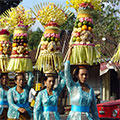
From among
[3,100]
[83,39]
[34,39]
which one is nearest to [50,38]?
[83,39]

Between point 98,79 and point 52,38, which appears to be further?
point 98,79

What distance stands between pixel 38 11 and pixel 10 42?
1035mm

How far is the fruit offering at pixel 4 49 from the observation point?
7.58 meters

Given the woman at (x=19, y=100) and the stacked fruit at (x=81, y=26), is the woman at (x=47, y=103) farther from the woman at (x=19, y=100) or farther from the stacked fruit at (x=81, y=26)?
the stacked fruit at (x=81, y=26)

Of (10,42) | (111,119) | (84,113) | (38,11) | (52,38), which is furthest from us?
(111,119)

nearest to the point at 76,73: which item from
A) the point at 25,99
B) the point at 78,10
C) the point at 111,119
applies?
the point at 78,10

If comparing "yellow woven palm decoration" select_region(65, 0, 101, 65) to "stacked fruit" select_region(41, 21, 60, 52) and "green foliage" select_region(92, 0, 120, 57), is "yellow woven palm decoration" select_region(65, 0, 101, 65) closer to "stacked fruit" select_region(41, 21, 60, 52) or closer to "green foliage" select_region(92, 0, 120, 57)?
"stacked fruit" select_region(41, 21, 60, 52)

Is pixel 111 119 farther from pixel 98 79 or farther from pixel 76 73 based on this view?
pixel 98 79

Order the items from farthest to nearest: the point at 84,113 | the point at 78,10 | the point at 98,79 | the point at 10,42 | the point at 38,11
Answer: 1. the point at 98,79
2. the point at 10,42
3. the point at 38,11
4. the point at 78,10
5. the point at 84,113

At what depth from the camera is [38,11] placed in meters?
7.19

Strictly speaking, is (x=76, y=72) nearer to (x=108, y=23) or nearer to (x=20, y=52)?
(x=20, y=52)

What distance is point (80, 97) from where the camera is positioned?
17.8 ft

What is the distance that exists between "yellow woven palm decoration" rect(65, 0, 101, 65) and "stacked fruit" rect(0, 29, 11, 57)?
6.90ft

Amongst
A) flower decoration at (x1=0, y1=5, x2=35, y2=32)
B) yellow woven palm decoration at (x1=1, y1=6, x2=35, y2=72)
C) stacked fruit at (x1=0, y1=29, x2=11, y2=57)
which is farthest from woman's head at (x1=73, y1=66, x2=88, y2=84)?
stacked fruit at (x1=0, y1=29, x2=11, y2=57)
